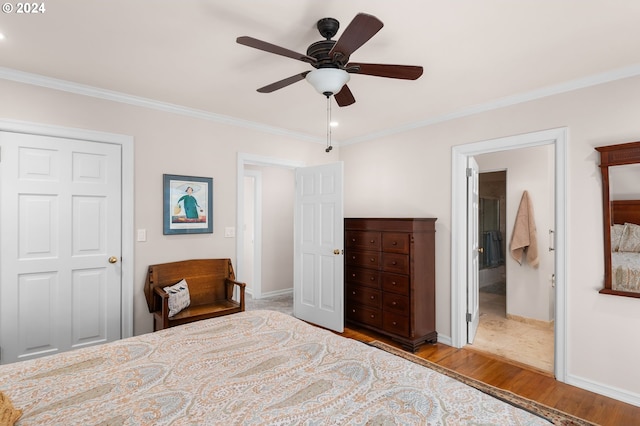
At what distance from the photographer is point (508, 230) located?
4.47m

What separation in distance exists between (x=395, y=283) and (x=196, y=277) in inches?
83.3

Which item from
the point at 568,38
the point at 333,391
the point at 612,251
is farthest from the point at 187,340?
the point at 612,251

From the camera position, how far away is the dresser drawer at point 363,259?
3.74m

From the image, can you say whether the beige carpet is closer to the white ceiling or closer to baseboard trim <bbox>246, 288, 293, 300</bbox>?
the white ceiling

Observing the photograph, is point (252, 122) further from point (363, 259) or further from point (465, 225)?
point (465, 225)

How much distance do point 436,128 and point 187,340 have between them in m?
3.26

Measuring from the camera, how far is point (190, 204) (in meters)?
3.50

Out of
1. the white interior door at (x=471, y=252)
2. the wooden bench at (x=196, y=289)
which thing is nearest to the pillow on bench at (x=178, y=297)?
the wooden bench at (x=196, y=289)

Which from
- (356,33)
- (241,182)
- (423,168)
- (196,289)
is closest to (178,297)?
(196,289)

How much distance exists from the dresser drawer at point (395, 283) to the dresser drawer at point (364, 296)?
15cm

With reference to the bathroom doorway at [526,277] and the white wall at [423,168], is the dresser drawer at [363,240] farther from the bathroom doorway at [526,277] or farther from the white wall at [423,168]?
the bathroom doorway at [526,277]

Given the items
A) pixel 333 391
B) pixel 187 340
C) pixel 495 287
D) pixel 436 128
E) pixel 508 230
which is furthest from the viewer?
pixel 495 287

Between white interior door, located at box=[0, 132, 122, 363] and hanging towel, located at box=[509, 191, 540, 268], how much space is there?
461 centimetres

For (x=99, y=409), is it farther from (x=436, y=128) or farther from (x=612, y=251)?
Result: (x=436, y=128)
